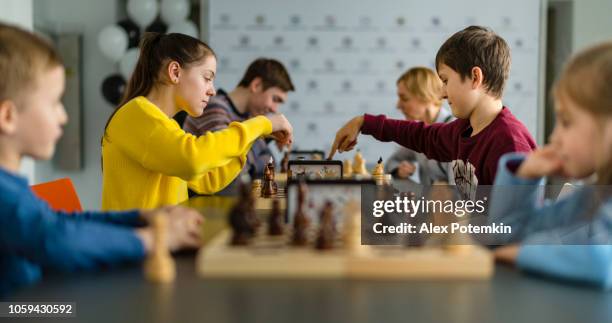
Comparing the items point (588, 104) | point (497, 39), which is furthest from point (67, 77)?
point (588, 104)

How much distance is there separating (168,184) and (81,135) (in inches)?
177

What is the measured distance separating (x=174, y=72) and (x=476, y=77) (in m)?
1.08

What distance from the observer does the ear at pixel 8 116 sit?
48.5 inches

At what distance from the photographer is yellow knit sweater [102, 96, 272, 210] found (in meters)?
2.03

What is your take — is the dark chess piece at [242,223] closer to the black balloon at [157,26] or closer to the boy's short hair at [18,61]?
the boy's short hair at [18,61]

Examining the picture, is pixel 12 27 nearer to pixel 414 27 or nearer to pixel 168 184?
pixel 168 184

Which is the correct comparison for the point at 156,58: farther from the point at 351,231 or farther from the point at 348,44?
the point at 348,44

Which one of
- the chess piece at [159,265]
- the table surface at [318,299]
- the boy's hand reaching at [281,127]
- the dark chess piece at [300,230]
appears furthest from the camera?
the boy's hand reaching at [281,127]

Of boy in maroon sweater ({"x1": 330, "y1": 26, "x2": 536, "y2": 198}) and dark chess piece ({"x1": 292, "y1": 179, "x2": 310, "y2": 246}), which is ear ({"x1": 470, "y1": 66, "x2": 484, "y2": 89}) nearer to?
boy in maroon sweater ({"x1": 330, "y1": 26, "x2": 536, "y2": 198})

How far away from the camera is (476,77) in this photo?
2336 mm

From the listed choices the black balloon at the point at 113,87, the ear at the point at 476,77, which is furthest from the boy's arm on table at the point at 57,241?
the black balloon at the point at 113,87

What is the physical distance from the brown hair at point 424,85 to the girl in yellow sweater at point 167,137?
1.89 metres

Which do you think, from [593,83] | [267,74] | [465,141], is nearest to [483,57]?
[465,141]

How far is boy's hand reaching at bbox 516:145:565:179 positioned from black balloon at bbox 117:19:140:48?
5.24 meters
